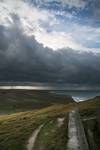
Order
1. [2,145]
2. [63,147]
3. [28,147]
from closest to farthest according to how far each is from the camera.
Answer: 1. [63,147]
2. [28,147]
3. [2,145]

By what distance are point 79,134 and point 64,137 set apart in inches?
86.7

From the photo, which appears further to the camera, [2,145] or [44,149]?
[2,145]

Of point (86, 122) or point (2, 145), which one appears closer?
point (2, 145)

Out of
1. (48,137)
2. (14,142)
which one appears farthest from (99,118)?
(14,142)

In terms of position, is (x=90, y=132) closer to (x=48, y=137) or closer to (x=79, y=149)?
(x=48, y=137)

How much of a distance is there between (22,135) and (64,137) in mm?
10113

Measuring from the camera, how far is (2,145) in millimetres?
40906

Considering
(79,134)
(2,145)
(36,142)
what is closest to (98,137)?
(79,134)

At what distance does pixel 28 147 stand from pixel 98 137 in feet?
43.9

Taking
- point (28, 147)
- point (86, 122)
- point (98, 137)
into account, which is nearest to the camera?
point (28, 147)

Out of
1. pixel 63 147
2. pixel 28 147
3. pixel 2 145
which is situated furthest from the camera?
pixel 2 145

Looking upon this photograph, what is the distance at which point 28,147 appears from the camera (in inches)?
1507

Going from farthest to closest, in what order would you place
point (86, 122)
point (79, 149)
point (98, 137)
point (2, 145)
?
1. point (86, 122)
2. point (98, 137)
3. point (2, 145)
4. point (79, 149)

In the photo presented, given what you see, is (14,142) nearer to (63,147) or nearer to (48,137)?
(48,137)
